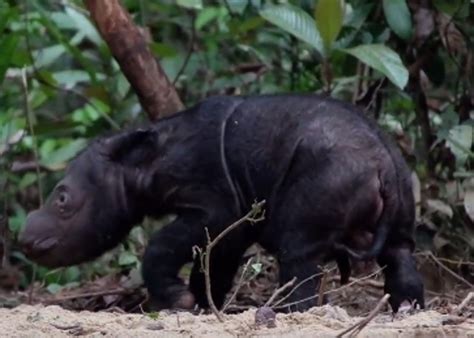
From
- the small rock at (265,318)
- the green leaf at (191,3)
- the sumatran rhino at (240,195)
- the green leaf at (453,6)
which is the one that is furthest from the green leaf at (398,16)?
the small rock at (265,318)

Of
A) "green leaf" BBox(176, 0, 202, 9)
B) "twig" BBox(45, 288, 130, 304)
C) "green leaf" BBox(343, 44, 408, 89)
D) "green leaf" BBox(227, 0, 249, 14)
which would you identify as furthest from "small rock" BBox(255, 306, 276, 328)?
"green leaf" BBox(176, 0, 202, 9)

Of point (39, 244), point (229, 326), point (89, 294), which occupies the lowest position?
point (89, 294)

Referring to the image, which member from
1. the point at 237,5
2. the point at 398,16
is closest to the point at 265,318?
the point at 398,16

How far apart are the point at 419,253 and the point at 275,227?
1.25 m

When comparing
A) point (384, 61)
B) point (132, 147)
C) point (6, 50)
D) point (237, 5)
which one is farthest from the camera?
point (237, 5)

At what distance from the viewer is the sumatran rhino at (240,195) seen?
18.8ft

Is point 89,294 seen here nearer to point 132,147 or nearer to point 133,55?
point 132,147

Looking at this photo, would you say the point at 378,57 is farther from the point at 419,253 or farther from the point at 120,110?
the point at 120,110

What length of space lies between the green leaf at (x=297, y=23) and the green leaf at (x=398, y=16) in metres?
0.41

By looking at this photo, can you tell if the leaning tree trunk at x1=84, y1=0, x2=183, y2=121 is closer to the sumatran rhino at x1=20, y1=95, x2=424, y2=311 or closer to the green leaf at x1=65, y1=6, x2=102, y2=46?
the sumatran rhino at x1=20, y1=95, x2=424, y2=311

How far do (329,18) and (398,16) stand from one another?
509 millimetres

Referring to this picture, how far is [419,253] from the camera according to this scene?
272 inches

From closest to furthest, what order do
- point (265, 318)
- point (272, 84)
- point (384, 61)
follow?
point (265, 318), point (384, 61), point (272, 84)

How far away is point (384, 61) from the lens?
21.7ft
